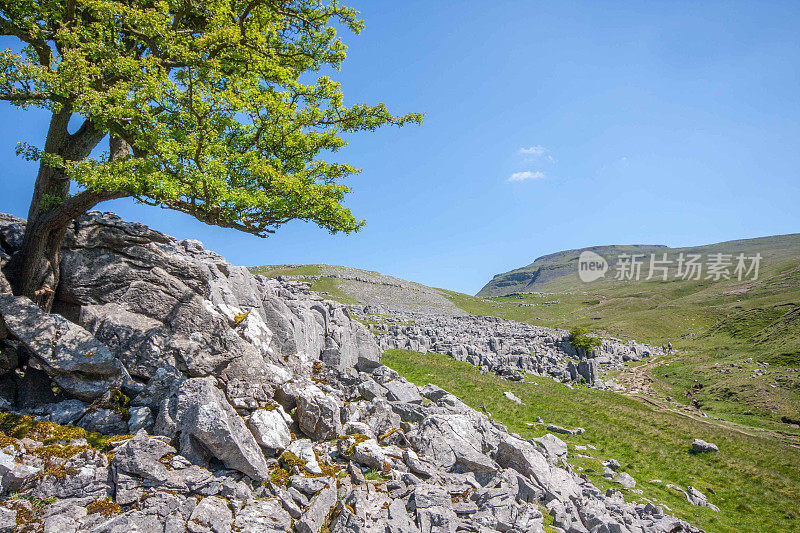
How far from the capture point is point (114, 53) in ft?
36.4

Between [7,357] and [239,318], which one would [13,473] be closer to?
[7,357]

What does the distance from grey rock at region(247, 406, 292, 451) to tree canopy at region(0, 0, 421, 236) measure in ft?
20.0

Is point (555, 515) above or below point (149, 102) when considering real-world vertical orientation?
below

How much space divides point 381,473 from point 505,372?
117ft

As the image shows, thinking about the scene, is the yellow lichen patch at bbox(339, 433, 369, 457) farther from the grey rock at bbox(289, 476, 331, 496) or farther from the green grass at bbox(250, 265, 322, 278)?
the green grass at bbox(250, 265, 322, 278)

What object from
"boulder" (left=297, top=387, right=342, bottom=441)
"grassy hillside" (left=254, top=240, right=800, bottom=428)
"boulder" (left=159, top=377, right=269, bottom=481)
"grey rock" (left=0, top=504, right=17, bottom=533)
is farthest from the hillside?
"grey rock" (left=0, top=504, right=17, bottom=533)

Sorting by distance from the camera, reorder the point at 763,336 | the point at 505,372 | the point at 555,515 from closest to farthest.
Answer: the point at 555,515, the point at 505,372, the point at 763,336

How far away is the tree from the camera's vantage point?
10.5m

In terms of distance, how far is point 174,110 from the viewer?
11469mm

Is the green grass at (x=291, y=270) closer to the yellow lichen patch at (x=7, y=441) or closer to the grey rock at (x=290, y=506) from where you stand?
the yellow lichen patch at (x=7, y=441)

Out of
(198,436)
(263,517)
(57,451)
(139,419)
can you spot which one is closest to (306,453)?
(263,517)

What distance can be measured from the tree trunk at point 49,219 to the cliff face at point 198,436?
1.49 feet

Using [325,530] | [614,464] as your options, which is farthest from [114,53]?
[614,464]

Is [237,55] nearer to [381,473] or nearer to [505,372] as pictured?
[381,473]
